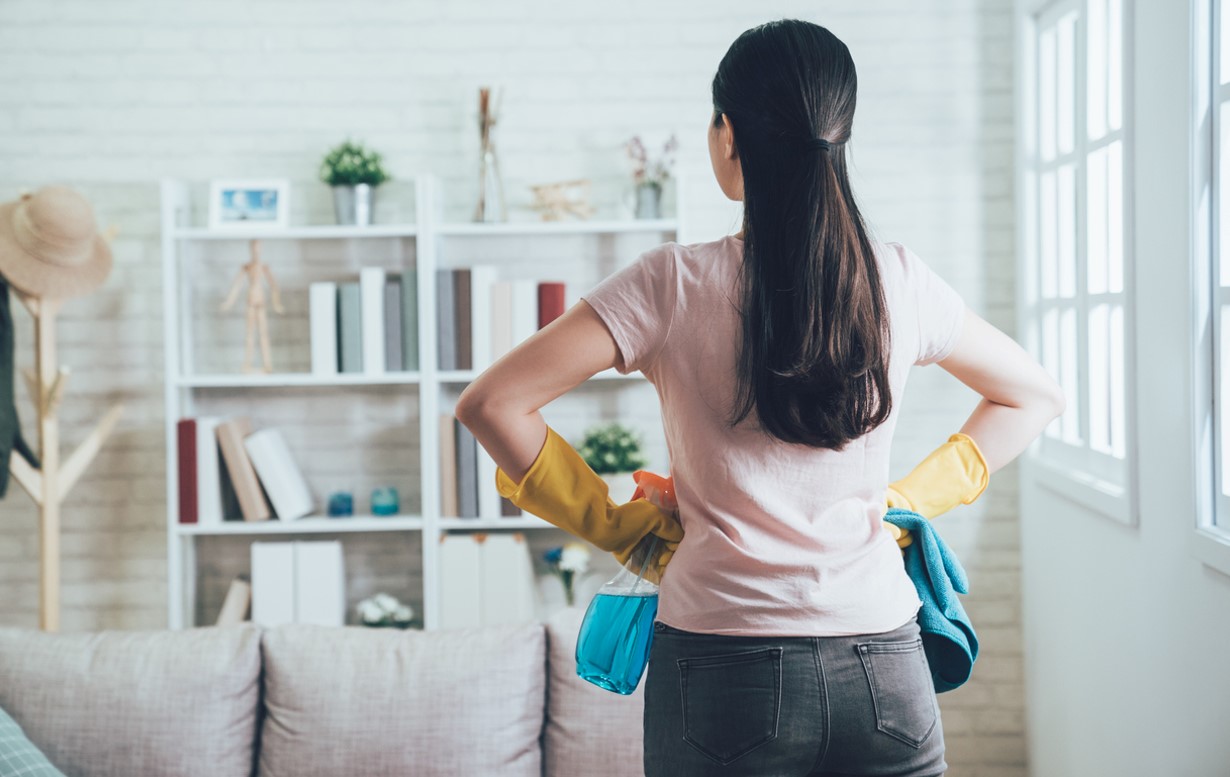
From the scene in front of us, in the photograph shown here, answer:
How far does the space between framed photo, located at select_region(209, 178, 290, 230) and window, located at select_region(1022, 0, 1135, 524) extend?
90.1 inches

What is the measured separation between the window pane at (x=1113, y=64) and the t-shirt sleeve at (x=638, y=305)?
186cm

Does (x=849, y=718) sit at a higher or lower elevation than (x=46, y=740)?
higher

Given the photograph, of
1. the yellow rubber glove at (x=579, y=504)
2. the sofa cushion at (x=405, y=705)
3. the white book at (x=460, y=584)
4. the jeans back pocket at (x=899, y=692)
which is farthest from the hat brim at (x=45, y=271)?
the jeans back pocket at (x=899, y=692)

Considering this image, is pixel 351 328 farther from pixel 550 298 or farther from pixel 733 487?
pixel 733 487

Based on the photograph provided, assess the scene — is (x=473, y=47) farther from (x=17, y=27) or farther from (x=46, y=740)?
(x=46, y=740)

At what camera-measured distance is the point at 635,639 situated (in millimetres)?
1292

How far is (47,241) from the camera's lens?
2.90m

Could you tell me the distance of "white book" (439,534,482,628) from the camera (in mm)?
3189

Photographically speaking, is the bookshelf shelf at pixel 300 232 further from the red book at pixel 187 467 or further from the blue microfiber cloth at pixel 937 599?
the blue microfiber cloth at pixel 937 599

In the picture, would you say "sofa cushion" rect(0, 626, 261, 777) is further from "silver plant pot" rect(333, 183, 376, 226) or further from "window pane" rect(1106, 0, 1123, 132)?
"window pane" rect(1106, 0, 1123, 132)

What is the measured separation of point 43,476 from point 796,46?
2786 mm

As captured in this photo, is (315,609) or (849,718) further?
(315,609)

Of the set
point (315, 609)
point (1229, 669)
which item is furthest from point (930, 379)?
point (315, 609)

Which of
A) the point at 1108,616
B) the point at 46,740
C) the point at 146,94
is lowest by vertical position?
the point at 46,740
